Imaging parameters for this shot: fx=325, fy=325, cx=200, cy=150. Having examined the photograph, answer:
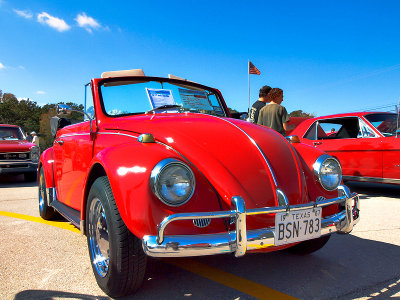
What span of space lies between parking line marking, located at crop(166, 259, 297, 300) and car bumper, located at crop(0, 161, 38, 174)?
23.9ft

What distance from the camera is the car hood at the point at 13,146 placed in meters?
8.46

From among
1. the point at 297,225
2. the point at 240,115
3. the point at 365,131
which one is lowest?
the point at 297,225

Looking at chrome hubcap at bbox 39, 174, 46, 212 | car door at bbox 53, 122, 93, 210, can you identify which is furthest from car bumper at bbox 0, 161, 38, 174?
car door at bbox 53, 122, 93, 210

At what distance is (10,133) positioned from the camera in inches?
376

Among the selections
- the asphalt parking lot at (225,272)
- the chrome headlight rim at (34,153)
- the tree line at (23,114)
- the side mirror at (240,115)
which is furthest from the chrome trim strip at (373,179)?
the tree line at (23,114)

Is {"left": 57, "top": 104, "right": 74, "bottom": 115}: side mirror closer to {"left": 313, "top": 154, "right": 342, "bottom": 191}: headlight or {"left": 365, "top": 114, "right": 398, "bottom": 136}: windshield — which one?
{"left": 313, "top": 154, "right": 342, "bottom": 191}: headlight

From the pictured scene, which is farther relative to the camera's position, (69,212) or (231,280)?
(69,212)

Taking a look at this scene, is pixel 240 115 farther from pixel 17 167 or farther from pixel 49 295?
pixel 17 167

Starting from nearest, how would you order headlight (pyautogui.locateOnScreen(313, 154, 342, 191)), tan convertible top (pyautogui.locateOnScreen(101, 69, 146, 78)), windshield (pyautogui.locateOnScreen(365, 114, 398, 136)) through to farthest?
1. headlight (pyautogui.locateOnScreen(313, 154, 342, 191))
2. tan convertible top (pyautogui.locateOnScreen(101, 69, 146, 78))
3. windshield (pyautogui.locateOnScreen(365, 114, 398, 136))

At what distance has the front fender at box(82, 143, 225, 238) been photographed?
1713 mm

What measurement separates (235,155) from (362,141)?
184 inches

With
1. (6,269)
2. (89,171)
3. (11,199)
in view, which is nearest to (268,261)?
(89,171)

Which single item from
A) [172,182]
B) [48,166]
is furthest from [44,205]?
[172,182]

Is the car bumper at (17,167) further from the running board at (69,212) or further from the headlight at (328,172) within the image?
the headlight at (328,172)
